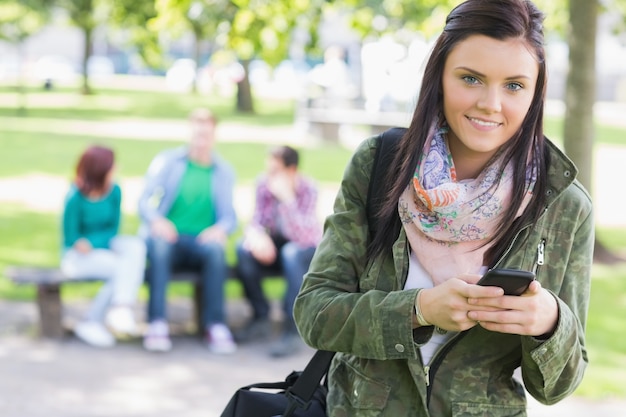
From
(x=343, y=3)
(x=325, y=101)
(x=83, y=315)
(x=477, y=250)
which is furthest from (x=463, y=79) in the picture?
(x=325, y=101)

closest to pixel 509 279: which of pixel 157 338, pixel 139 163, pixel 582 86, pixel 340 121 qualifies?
pixel 157 338

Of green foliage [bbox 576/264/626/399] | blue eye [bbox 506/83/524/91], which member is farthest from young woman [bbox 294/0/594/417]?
green foliage [bbox 576/264/626/399]

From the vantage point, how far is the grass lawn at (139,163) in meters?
8.70

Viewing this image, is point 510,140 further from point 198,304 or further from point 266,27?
point 266,27

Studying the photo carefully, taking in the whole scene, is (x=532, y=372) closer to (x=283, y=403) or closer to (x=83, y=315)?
(x=283, y=403)

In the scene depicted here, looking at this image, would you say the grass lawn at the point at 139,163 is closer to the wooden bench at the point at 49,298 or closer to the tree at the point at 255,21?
the wooden bench at the point at 49,298

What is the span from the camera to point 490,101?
7.22 feet

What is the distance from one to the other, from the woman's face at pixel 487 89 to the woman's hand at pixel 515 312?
14.8 inches

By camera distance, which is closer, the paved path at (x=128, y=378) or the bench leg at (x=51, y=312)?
the paved path at (x=128, y=378)

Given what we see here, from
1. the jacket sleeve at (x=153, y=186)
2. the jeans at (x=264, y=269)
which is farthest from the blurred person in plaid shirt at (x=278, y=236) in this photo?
the jacket sleeve at (x=153, y=186)

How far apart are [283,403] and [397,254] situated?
0.46m

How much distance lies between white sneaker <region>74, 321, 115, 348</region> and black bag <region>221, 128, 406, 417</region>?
579cm

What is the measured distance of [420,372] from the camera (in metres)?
2.24

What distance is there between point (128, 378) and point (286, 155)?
86.9 inches
